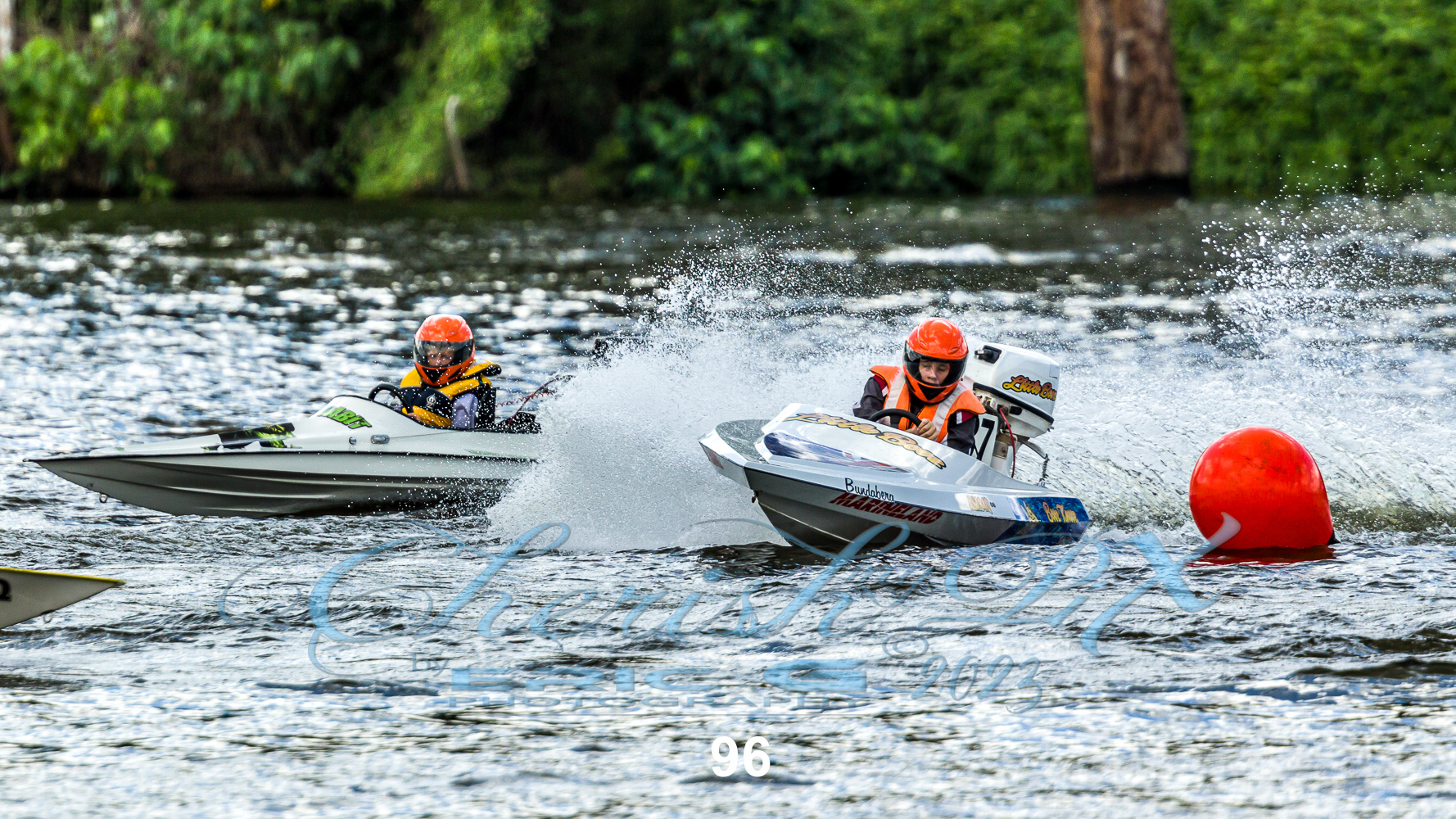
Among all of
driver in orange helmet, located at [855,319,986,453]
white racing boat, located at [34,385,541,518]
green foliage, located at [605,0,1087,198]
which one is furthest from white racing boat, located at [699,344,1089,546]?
green foliage, located at [605,0,1087,198]

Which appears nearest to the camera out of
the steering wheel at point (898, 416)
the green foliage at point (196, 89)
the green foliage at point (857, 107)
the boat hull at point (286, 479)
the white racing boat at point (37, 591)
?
the white racing boat at point (37, 591)

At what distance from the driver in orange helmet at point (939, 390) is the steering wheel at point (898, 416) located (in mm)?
22

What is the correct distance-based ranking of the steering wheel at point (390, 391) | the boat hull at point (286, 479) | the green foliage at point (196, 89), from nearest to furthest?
1. the boat hull at point (286, 479)
2. the steering wheel at point (390, 391)
3. the green foliage at point (196, 89)

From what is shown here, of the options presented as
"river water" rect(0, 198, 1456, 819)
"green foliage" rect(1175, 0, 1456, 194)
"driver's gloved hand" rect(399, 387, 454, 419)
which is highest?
"green foliage" rect(1175, 0, 1456, 194)

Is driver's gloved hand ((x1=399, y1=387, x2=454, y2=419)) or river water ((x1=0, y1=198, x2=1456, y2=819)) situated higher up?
driver's gloved hand ((x1=399, y1=387, x2=454, y2=419))

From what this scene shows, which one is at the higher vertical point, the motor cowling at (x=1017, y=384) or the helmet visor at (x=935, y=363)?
the helmet visor at (x=935, y=363)

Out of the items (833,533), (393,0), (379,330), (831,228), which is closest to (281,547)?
(833,533)

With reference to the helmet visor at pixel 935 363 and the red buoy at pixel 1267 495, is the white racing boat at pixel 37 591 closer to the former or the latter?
the helmet visor at pixel 935 363

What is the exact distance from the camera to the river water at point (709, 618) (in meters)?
5.51

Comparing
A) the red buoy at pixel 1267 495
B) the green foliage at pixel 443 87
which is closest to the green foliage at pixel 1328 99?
the green foliage at pixel 443 87

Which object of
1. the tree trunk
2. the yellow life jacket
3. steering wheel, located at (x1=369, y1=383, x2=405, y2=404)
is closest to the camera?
steering wheel, located at (x1=369, y1=383, x2=405, y2=404)

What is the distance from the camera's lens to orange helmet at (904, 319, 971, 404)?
9.17 m

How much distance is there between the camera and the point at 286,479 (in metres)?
9.66

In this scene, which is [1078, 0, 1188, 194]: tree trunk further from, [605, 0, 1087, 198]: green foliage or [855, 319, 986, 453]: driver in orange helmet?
[855, 319, 986, 453]: driver in orange helmet
